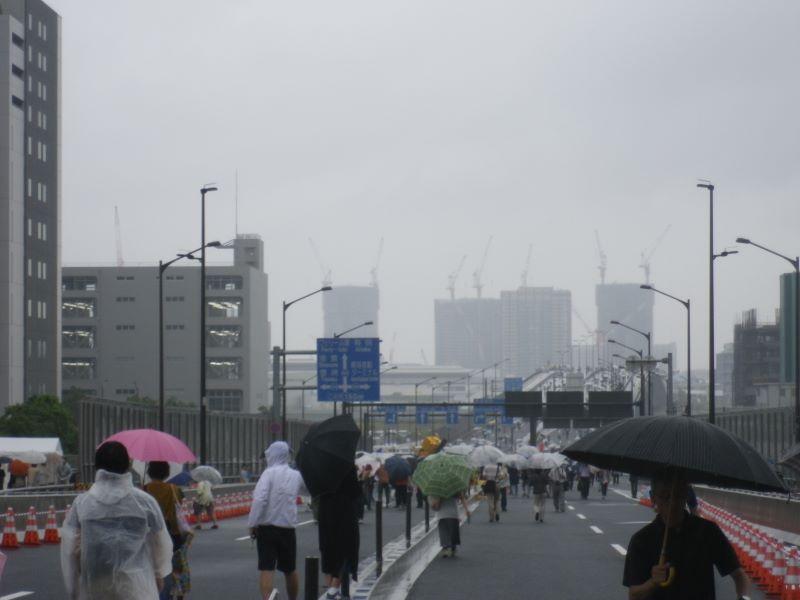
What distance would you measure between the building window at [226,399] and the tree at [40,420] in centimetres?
4285

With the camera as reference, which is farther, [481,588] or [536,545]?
[536,545]

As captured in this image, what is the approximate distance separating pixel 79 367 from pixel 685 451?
125 meters

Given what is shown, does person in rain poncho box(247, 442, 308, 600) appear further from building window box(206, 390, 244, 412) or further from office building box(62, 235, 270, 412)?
building window box(206, 390, 244, 412)

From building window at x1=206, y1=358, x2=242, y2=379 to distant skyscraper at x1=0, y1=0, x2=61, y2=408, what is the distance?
29.6 metres

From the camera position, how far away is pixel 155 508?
29.1 feet

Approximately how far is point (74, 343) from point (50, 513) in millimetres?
103423

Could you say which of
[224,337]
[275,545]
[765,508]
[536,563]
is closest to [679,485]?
[275,545]

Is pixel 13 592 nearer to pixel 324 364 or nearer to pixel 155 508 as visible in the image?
pixel 155 508

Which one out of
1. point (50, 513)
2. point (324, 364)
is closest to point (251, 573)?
point (50, 513)

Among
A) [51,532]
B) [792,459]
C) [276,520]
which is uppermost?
[792,459]

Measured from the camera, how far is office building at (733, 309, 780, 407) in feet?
479

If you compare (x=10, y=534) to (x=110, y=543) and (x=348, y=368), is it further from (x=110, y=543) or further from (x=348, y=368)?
(x=348, y=368)

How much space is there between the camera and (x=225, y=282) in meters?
131

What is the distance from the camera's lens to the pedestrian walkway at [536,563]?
54.7ft
